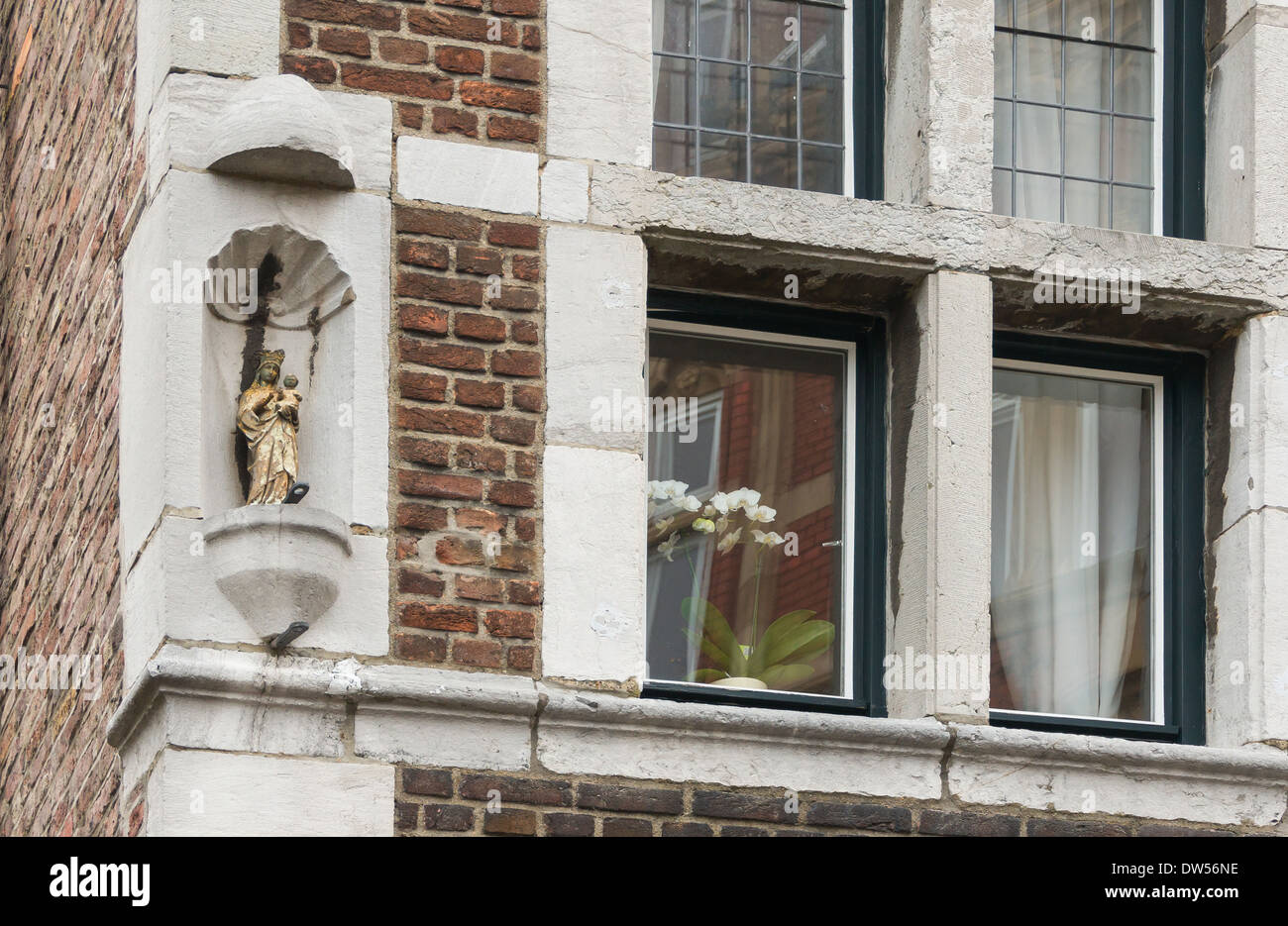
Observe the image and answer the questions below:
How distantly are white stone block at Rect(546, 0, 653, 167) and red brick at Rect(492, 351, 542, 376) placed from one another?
2.02 feet

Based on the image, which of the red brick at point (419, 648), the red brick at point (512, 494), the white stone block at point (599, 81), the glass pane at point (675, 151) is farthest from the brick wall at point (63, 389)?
the glass pane at point (675, 151)

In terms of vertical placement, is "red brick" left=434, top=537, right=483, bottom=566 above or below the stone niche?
below

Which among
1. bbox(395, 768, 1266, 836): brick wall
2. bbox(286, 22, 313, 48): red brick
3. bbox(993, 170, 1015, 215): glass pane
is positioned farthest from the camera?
bbox(993, 170, 1015, 215): glass pane

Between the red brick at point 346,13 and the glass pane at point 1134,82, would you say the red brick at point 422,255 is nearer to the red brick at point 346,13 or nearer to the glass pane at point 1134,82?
the red brick at point 346,13

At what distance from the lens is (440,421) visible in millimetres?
7906

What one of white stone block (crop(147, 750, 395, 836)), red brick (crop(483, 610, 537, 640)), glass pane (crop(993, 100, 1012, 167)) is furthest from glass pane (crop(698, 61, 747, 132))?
white stone block (crop(147, 750, 395, 836))

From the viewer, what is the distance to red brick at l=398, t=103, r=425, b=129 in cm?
812

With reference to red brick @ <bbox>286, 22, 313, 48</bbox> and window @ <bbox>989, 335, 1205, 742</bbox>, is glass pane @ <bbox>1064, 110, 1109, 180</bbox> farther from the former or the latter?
red brick @ <bbox>286, 22, 313, 48</bbox>


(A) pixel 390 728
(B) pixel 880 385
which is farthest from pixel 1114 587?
(A) pixel 390 728

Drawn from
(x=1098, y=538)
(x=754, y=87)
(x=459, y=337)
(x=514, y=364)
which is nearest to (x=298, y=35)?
(x=459, y=337)

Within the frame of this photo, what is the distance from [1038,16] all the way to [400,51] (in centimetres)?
216

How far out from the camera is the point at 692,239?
827 cm

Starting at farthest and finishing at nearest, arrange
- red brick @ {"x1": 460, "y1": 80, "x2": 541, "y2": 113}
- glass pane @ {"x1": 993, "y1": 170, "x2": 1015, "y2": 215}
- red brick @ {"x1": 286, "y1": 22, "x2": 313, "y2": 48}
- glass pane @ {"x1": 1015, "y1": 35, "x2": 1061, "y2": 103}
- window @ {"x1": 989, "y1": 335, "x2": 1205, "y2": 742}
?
1. glass pane @ {"x1": 1015, "y1": 35, "x2": 1061, "y2": 103}
2. glass pane @ {"x1": 993, "y1": 170, "x2": 1015, "y2": 215}
3. window @ {"x1": 989, "y1": 335, "x2": 1205, "y2": 742}
4. red brick @ {"x1": 460, "y1": 80, "x2": 541, "y2": 113}
5. red brick @ {"x1": 286, "y1": 22, "x2": 313, "y2": 48}

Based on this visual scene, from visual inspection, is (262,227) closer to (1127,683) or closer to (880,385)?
(880,385)
